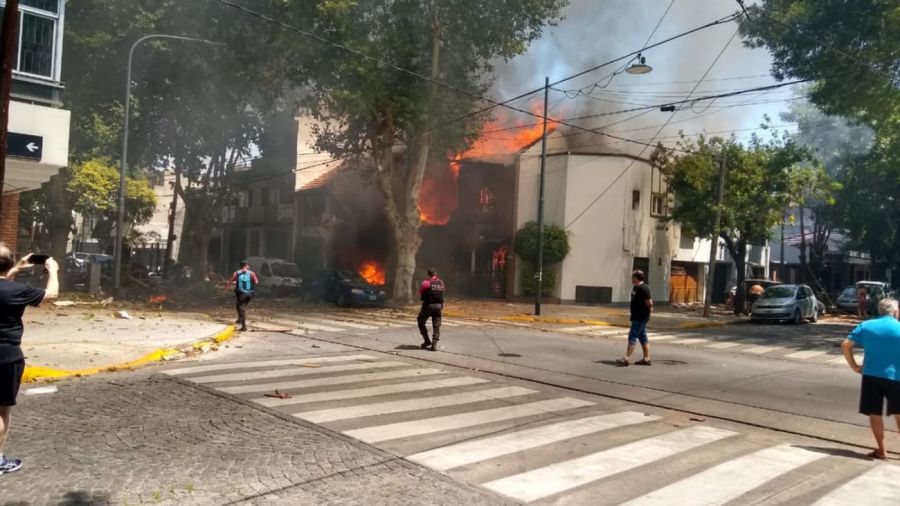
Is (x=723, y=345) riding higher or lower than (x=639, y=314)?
lower

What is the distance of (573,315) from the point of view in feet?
72.5

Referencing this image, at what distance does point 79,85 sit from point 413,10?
42.1 ft

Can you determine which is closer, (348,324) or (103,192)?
(348,324)

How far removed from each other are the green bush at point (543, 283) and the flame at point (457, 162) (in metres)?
5.40

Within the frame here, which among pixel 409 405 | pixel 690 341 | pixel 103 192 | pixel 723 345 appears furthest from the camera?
pixel 103 192

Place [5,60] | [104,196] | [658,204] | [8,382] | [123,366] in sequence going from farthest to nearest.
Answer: [104,196] → [658,204] → [123,366] → [5,60] → [8,382]

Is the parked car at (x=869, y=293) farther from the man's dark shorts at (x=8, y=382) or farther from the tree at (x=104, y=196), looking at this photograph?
the tree at (x=104, y=196)

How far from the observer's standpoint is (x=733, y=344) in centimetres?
1530

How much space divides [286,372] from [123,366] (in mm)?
2389

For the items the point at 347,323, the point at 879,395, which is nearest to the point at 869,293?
the point at 347,323

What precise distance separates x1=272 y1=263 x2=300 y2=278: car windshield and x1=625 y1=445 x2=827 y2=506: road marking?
23.0 m

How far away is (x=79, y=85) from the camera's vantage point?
24.0 metres

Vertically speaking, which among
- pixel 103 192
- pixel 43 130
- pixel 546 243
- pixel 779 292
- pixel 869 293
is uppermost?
pixel 103 192

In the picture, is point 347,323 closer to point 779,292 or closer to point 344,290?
point 344,290
